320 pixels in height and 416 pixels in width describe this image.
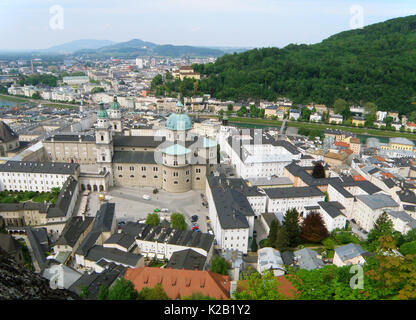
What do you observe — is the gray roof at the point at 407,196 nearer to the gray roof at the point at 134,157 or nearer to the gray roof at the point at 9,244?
→ the gray roof at the point at 134,157

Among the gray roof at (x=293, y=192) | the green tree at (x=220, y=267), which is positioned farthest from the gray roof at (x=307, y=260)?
the gray roof at (x=293, y=192)

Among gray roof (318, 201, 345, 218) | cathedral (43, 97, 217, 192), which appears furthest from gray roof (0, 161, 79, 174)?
gray roof (318, 201, 345, 218)

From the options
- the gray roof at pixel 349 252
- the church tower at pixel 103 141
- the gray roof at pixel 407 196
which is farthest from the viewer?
the church tower at pixel 103 141

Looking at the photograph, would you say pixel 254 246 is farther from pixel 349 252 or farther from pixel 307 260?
pixel 349 252

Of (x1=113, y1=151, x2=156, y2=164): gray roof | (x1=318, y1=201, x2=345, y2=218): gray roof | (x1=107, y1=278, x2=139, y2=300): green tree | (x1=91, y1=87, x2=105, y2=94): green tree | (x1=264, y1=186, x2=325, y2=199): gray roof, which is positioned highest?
(x1=91, y1=87, x2=105, y2=94): green tree

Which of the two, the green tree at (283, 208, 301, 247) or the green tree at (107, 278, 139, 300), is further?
the green tree at (283, 208, 301, 247)

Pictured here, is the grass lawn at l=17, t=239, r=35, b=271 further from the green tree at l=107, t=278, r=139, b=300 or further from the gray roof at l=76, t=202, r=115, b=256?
the green tree at l=107, t=278, r=139, b=300
